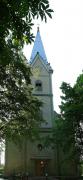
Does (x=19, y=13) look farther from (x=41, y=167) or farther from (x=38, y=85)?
(x=38, y=85)

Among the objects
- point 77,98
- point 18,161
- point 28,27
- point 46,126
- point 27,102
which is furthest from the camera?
point 46,126

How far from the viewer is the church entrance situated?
1438 inches

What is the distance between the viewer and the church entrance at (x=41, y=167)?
3653 cm

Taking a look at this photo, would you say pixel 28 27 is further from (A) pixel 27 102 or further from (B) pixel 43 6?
(A) pixel 27 102

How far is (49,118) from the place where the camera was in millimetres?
39750

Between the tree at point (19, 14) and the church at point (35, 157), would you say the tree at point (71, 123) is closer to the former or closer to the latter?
the church at point (35, 157)

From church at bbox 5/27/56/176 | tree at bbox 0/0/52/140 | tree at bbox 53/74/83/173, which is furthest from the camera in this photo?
church at bbox 5/27/56/176

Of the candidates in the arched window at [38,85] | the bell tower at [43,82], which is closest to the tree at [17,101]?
the bell tower at [43,82]

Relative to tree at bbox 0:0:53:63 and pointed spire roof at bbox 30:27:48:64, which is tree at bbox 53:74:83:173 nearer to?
pointed spire roof at bbox 30:27:48:64

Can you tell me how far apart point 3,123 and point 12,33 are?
59.6ft

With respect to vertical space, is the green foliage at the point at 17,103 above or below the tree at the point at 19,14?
above

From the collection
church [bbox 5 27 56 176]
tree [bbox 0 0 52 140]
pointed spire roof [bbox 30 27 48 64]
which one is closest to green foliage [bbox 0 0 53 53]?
tree [bbox 0 0 52 140]

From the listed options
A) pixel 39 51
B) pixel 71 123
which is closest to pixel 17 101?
pixel 71 123

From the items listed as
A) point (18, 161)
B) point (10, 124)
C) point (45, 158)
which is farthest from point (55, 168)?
point (10, 124)
